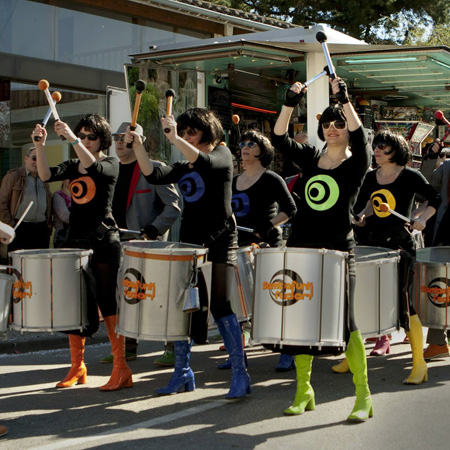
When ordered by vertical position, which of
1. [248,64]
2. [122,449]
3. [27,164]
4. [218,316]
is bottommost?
[122,449]

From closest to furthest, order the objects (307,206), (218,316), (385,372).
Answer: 1. (307,206)
2. (218,316)
3. (385,372)

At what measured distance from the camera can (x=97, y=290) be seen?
5746 millimetres

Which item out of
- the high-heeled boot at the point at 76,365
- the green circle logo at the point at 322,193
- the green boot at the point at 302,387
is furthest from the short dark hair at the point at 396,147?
the high-heeled boot at the point at 76,365

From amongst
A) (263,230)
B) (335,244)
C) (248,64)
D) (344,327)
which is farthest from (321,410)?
(248,64)

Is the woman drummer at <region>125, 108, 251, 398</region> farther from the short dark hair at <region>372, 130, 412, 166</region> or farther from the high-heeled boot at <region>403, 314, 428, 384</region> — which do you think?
the short dark hair at <region>372, 130, 412, 166</region>

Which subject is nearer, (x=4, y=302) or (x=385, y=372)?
(x=4, y=302)

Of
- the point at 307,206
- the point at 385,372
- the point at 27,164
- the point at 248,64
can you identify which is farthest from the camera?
the point at 248,64

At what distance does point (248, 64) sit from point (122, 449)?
7.55m

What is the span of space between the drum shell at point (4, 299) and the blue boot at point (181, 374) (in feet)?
4.23

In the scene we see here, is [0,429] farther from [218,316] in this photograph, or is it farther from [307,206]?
[307,206]

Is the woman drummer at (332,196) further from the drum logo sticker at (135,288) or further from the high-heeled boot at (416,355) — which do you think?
the high-heeled boot at (416,355)

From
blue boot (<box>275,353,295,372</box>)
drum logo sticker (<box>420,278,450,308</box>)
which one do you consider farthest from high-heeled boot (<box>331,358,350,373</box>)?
drum logo sticker (<box>420,278,450,308</box>)

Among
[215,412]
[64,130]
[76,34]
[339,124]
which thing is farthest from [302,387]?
[76,34]

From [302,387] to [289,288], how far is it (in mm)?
770
